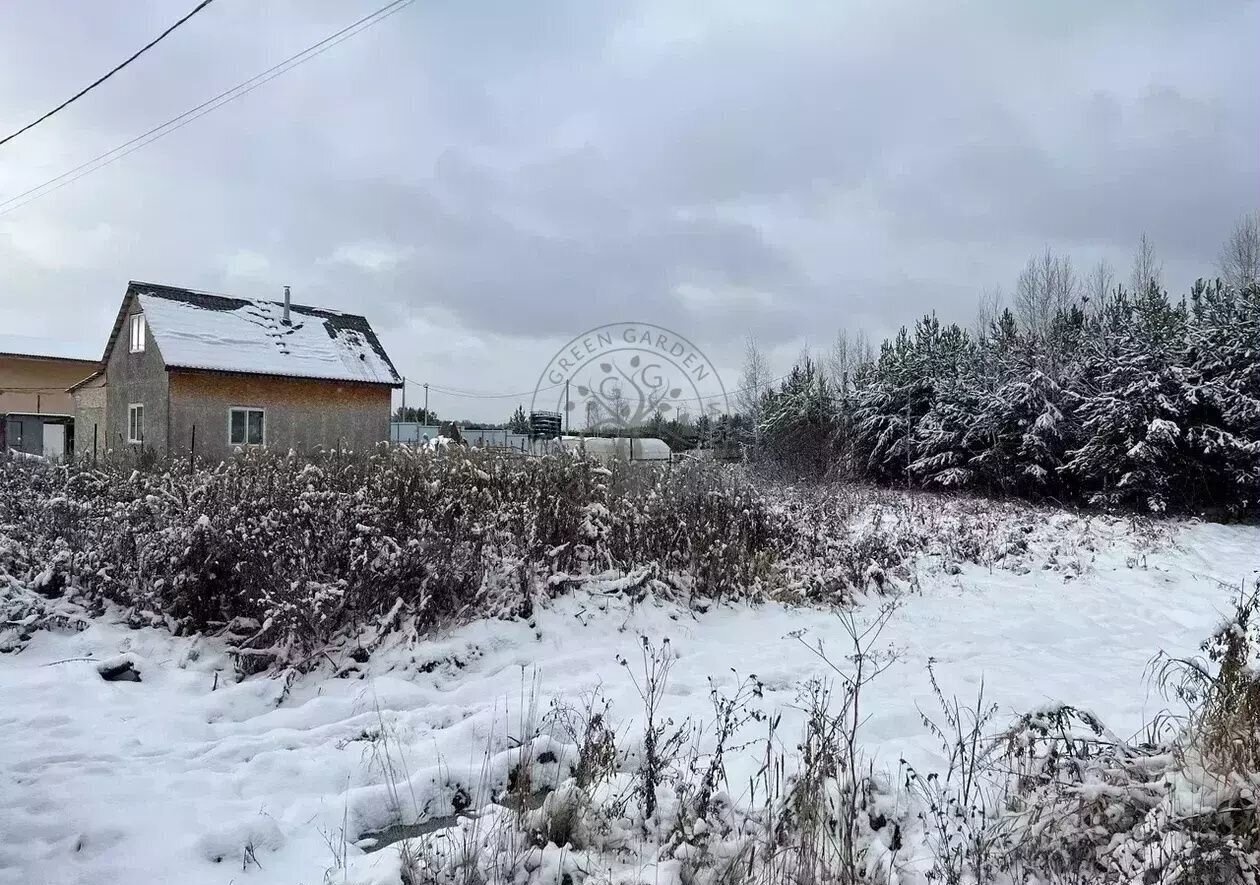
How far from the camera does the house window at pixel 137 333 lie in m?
17.5

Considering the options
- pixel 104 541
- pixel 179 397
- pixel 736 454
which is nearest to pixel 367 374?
pixel 179 397

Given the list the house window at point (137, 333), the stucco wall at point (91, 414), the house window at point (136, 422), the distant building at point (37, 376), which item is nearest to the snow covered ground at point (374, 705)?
the house window at point (136, 422)

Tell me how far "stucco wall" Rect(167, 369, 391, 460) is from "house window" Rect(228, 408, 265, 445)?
0.15 m

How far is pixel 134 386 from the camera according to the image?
58.8 feet

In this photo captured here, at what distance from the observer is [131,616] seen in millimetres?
4535

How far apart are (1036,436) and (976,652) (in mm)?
8886

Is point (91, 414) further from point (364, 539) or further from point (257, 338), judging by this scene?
point (364, 539)

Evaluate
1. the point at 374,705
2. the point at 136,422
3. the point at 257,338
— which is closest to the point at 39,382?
the point at 136,422

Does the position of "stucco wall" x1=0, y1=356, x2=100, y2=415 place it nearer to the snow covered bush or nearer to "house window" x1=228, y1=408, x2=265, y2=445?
"house window" x1=228, y1=408, x2=265, y2=445

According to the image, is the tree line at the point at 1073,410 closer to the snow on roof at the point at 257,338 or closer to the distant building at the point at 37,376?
the snow on roof at the point at 257,338

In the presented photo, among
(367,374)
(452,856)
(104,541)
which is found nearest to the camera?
(452,856)

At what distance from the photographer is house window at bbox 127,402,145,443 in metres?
17.5

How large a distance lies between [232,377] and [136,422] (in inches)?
129

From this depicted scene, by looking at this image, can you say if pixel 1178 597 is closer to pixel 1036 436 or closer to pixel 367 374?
pixel 1036 436
